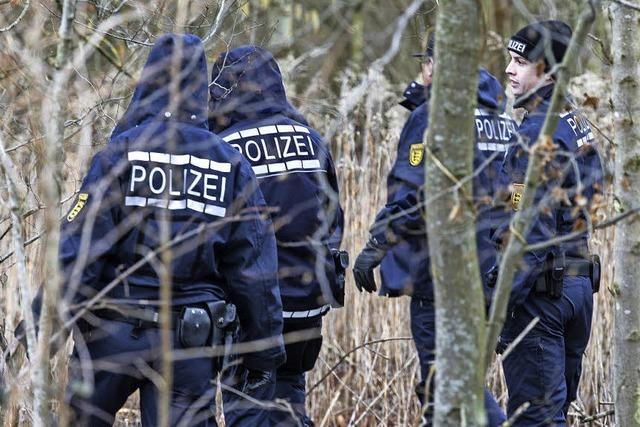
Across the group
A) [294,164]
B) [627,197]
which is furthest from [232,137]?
[627,197]

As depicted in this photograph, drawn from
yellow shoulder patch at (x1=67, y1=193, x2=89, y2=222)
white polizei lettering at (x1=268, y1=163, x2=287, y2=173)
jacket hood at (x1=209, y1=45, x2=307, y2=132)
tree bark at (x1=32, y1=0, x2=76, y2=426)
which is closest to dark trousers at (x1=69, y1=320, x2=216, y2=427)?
yellow shoulder patch at (x1=67, y1=193, x2=89, y2=222)

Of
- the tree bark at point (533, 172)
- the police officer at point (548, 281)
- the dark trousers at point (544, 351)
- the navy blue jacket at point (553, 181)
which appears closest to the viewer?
the tree bark at point (533, 172)

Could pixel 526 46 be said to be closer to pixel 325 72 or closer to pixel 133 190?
pixel 133 190

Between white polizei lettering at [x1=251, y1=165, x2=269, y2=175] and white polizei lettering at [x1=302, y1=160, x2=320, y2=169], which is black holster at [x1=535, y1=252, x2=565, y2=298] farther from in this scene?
white polizei lettering at [x1=251, y1=165, x2=269, y2=175]

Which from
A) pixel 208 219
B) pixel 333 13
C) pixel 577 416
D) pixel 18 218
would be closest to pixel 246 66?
pixel 208 219

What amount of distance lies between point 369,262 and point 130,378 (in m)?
1.42

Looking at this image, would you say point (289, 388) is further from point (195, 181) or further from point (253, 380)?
point (195, 181)

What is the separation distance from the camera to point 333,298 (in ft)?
16.3

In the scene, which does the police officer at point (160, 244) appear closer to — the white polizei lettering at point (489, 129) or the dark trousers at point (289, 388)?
the dark trousers at point (289, 388)

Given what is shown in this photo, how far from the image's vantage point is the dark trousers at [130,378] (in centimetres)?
380

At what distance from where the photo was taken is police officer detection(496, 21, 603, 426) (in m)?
4.37

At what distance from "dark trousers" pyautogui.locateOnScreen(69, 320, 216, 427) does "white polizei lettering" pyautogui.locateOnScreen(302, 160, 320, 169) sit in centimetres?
116

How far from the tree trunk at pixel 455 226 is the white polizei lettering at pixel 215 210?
1374 millimetres

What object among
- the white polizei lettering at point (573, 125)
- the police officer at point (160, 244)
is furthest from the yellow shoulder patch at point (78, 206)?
the white polizei lettering at point (573, 125)
